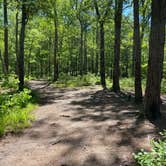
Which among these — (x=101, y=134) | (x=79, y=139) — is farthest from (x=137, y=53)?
(x=79, y=139)

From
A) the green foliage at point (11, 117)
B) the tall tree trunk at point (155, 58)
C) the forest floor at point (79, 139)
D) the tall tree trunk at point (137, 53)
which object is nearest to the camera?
the forest floor at point (79, 139)

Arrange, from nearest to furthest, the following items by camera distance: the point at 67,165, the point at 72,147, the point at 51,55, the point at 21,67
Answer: the point at 67,165 < the point at 72,147 < the point at 21,67 < the point at 51,55

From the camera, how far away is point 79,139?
622 cm

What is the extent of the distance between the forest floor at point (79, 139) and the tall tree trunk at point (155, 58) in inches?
21.2

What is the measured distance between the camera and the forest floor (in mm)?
5129

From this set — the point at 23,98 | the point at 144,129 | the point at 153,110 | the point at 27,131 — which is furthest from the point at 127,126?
the point at 23,98

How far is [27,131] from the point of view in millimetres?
7148

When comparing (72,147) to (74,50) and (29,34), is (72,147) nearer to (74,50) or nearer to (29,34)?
(29,34)

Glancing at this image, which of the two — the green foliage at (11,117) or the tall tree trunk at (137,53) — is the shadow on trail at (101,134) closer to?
the green foliage at (11,117)

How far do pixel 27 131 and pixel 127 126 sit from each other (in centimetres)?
251

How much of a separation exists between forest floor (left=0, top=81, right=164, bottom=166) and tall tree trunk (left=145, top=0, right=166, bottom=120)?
54 centimetres

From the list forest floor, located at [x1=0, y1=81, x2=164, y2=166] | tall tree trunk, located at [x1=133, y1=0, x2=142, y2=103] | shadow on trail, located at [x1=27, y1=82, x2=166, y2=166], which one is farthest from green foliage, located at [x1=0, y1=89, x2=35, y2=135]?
tall tree trunk, located at [x1=133, y1=0, x2=142, y2=103]

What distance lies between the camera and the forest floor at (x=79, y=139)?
5.13 m

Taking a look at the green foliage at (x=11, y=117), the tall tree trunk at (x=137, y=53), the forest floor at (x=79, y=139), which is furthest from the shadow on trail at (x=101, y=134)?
the tall tree trunk at (x=137, y=53)
